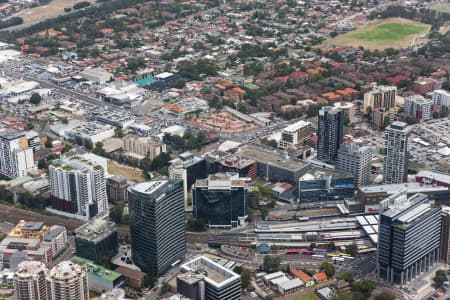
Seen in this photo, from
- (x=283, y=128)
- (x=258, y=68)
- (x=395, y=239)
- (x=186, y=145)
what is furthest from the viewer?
(x=258, y=68)

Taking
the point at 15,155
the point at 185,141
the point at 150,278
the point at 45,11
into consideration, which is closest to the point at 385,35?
the point at 185,141

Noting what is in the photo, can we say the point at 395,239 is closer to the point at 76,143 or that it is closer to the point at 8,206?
the point at 8,206

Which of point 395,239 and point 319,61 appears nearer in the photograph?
point 395,239

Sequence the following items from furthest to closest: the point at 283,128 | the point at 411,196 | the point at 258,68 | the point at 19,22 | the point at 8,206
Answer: the point at 19,22
the point at 258,68
the point at 283,128
the point at 8,206
the point at 411,196

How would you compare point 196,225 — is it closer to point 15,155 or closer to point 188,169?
point 188,169

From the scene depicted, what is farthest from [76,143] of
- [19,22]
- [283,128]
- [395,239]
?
[19,22]
